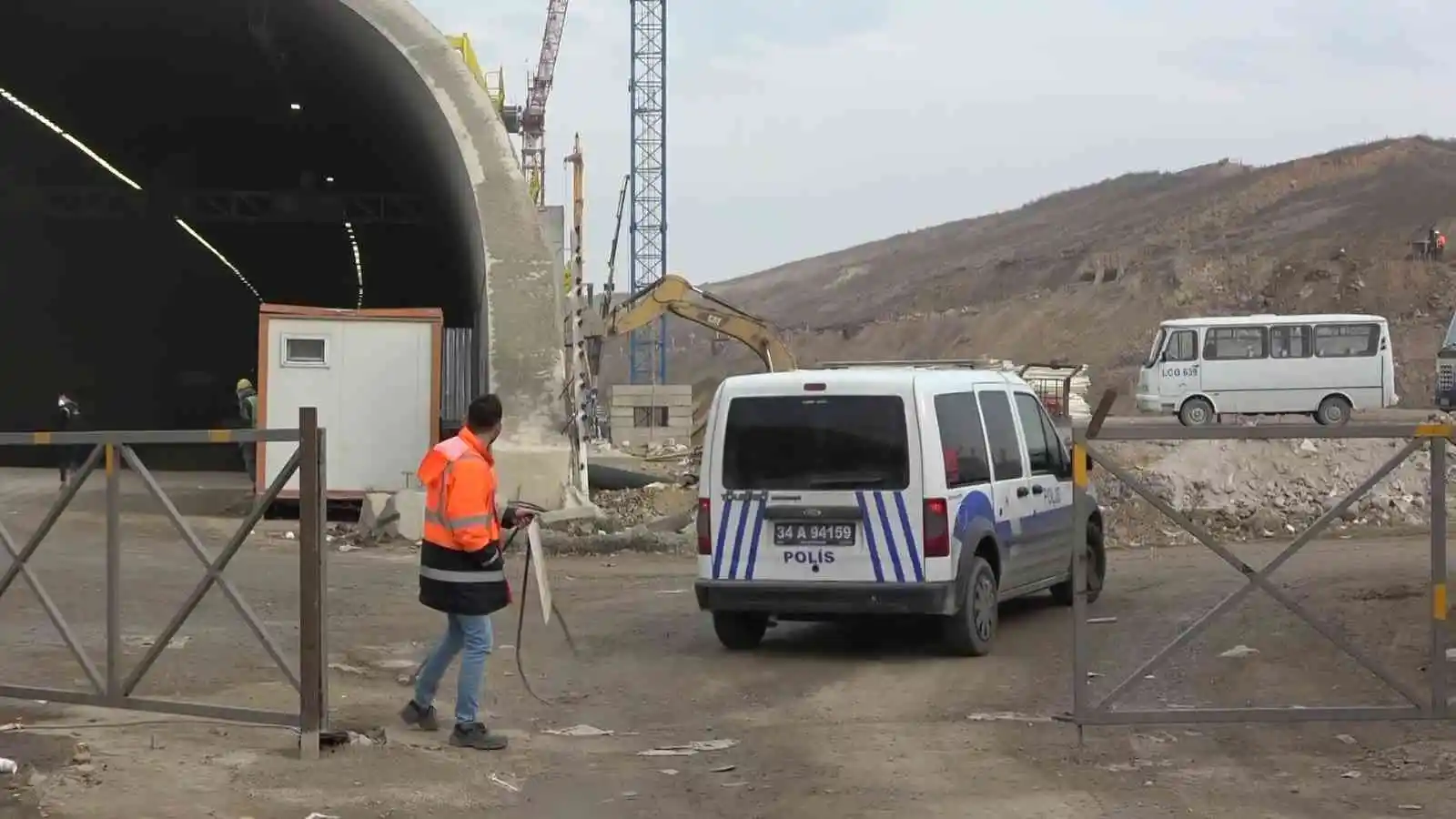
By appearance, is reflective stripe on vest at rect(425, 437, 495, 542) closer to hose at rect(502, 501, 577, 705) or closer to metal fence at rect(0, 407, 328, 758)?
hose at rect(502, 501, 577, 705)

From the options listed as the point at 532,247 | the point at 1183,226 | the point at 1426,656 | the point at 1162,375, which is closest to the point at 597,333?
the point at 532,247

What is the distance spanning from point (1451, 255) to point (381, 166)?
45099 millimetres

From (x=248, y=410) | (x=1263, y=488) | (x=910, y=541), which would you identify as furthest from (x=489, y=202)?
(x=910, y=541)

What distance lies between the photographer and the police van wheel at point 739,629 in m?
11.8

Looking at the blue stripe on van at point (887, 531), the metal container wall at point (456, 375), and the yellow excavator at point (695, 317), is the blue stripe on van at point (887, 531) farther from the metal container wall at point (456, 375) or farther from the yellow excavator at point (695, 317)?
the yellow excavator at point (695, 317)

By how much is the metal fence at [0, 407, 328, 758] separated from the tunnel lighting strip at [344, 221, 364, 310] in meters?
31.1

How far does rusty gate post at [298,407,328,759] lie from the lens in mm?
7625

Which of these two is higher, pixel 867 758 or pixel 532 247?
pixel 532 247

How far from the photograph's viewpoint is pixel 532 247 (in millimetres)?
21656

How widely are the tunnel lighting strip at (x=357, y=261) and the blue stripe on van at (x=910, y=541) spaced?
3034 cm

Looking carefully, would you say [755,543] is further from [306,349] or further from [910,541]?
[306,349]

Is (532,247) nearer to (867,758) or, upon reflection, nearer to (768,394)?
(768,394)

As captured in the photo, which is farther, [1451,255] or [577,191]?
[1451,255]

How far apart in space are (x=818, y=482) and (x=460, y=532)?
348cm
